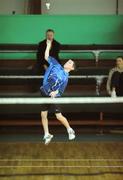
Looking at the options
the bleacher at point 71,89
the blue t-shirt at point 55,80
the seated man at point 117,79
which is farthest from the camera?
the bleacher at point 71,89

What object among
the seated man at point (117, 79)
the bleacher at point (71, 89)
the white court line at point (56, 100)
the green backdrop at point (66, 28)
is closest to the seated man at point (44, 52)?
the bleacher at point (71, 89)

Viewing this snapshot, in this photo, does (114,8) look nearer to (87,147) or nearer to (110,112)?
(110,112)

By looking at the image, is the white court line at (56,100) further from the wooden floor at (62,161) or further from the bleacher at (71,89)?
the bleacher at (71,89)

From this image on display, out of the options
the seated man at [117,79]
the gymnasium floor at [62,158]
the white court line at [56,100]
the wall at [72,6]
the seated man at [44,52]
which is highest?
the wall at [72,6]

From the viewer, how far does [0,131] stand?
9281 millimetres

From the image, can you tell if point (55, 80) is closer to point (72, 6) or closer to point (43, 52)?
point (43, 52)

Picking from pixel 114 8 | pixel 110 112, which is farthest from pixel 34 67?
pixel 114 8

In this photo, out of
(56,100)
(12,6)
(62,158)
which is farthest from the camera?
(12,6)

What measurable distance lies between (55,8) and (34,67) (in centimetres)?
206

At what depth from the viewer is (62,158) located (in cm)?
728

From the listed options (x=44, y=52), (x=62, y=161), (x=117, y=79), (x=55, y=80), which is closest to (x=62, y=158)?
(x=62, y=161)

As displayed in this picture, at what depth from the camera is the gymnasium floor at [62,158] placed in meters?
6.38

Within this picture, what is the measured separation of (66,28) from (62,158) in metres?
3.18

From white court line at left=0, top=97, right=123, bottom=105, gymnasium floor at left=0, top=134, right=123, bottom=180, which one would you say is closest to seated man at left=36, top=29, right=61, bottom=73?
gymnasium floor at left=0, top=134, right=123, bottom=180
